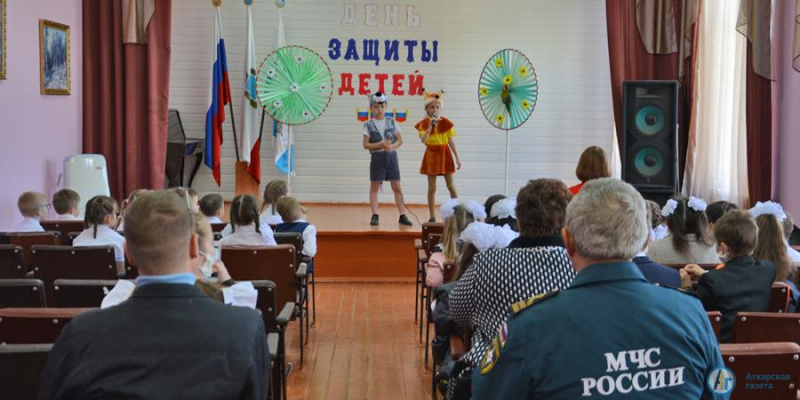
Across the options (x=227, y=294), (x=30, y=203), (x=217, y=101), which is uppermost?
(x=217, y=101)

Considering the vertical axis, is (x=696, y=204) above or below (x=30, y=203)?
above

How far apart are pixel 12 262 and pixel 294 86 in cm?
368

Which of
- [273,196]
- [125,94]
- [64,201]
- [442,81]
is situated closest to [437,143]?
[442,81]

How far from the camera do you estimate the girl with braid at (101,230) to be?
468cm

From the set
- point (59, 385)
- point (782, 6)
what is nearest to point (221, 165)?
point (782, 6)

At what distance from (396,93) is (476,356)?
7732 mm

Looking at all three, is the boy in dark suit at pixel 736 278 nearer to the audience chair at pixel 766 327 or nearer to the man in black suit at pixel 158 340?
the audience chair at pixel 766 327

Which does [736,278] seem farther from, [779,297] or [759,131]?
[759,131]

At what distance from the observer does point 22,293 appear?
3.32 metres

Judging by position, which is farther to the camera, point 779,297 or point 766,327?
point 779,297

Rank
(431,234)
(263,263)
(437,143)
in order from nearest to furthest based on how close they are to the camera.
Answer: (263,263) < (431,234) < (437,143)

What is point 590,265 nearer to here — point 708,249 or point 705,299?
point 705,299

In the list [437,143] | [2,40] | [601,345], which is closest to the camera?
[601,345]

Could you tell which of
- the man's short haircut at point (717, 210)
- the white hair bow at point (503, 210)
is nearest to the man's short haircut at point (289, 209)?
the white hair bow at point (503, 210)
